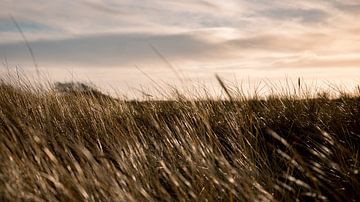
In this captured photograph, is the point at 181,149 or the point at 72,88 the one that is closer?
the point at 181,149

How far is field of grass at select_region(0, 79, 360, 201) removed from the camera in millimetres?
2287

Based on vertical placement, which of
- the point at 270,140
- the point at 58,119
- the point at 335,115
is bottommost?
the point at 58,119

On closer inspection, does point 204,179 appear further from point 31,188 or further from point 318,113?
point 318,113

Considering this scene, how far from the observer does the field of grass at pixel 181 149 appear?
7.50 feet

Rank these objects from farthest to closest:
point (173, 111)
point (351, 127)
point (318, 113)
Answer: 1. point (173, 111)
2. point (318, 113)
3. point (351, 127)

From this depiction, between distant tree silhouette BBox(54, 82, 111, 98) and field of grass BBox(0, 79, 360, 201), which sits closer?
field of grass BBox(0, 79, 360, 201)

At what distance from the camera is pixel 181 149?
9.21ft

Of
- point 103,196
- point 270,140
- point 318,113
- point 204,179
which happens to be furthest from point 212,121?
point 103,196

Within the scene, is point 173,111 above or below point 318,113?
below

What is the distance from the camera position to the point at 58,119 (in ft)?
15.8

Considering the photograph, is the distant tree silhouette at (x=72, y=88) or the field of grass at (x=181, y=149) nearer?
the field of grass at (x=181, y=149)

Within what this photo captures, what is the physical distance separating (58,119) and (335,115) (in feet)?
8.50

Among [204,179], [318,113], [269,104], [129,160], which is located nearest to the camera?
[204,179]

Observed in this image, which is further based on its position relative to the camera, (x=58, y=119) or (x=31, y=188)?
(x=58, y=119)
